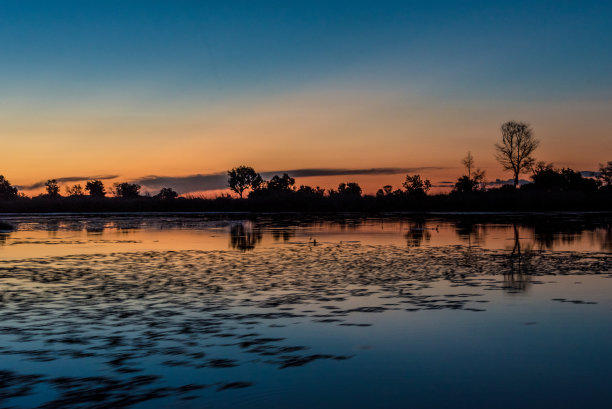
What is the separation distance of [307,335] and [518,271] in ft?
30.7

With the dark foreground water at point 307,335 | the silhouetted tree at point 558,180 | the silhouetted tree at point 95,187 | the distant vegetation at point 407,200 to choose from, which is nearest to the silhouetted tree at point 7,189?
the silhouetted tree at point 95,187

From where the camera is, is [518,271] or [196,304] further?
[518,271]

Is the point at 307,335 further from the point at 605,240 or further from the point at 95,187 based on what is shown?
the point at 95,187

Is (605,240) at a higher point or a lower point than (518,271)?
higher

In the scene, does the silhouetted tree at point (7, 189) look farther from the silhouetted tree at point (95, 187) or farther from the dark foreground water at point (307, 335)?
the dark foreground water at point (307, 335)

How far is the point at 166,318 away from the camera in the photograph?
1001 centimetres

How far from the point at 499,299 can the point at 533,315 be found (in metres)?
1.56

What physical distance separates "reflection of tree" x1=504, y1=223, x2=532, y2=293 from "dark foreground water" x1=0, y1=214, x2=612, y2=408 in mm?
93

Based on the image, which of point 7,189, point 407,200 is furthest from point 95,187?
point 407,200

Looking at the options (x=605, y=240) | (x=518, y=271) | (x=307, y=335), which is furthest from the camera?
(x=605, y=240)

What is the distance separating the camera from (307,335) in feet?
29.0

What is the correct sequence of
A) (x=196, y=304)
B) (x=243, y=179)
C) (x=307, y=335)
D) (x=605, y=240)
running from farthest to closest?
(x=243, y=179)
(x=605, y=240)
(x=196, y=304)
(x=307, y=335)

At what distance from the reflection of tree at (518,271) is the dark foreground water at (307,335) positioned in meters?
0.09

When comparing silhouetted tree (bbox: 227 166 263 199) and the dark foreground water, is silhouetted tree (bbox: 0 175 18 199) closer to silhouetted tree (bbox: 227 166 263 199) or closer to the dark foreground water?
silhouetted tree (bbox: 227 166 263 199)
